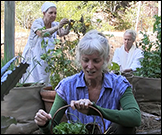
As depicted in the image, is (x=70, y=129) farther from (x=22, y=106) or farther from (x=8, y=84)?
(x=22, y=106)

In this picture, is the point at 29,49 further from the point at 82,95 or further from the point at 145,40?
the point at 82,95

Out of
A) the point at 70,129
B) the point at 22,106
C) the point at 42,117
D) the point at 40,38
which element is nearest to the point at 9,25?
the point at 40,38

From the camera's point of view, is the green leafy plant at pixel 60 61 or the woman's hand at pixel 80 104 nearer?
the woman's hand at pixel 80 104

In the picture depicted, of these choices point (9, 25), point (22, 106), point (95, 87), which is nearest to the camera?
point (95, 87)

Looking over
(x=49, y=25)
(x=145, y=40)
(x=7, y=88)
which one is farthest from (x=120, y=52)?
(x=7, y=88)

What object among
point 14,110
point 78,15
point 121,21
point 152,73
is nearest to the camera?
point 14,110

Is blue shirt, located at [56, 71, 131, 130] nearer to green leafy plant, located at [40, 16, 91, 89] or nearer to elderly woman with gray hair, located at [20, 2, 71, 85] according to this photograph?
green leafy plant, located at [40, 16, 91, 89]

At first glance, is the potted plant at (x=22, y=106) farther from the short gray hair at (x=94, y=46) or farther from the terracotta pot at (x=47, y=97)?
the short gray hair at (x=94, y=46)

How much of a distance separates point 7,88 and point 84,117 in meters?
1.50

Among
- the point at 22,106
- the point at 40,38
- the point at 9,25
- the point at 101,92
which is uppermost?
the point at 9,25

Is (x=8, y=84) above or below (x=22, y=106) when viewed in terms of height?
above

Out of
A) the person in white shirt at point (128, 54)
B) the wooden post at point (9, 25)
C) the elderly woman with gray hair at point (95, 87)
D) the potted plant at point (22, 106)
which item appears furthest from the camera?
the person in white shirt at point (128, 54)

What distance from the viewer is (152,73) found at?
362 cm

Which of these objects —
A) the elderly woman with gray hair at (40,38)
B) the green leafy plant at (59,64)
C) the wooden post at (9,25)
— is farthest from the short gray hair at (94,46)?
the wooden post at (9,25)
